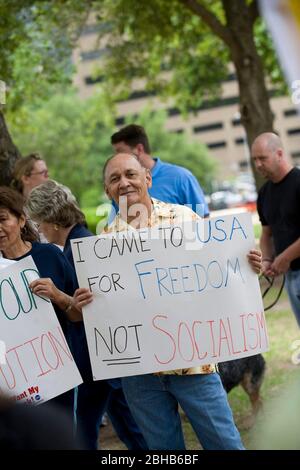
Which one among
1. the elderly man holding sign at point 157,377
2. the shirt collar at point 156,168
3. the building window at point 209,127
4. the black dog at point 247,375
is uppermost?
the shirt collar at point 156,168

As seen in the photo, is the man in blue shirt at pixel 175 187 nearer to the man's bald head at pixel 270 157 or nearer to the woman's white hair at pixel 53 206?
the man's bald head at pixel 270 157

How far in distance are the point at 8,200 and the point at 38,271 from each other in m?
0.35

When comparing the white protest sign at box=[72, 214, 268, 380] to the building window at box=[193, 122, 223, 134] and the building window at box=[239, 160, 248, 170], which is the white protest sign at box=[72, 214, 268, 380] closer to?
the building window at box=[193, 122, 223, 134]

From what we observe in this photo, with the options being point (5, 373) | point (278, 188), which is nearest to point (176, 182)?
point (278, 188)

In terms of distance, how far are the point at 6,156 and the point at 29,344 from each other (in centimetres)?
401

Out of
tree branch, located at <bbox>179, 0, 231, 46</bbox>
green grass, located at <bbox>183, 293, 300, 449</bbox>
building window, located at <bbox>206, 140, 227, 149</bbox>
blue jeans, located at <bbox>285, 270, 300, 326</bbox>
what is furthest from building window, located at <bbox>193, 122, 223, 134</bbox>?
blue jeans, located at <bbox>285, 270, 300, 326</bbox>

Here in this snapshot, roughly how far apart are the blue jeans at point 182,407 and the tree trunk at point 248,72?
11613mm

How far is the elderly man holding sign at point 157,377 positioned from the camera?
3582 mm

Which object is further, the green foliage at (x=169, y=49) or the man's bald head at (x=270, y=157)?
the green foliage at (x=169, y=49)

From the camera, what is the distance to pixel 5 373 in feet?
12.1

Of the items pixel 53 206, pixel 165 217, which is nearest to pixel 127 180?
pixel 165 217

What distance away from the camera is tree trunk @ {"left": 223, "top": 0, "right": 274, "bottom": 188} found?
49.2ft

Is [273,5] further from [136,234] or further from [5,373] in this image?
[5,373]

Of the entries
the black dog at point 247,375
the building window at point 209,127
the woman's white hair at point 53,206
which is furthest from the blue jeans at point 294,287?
the building window at point 209,127
